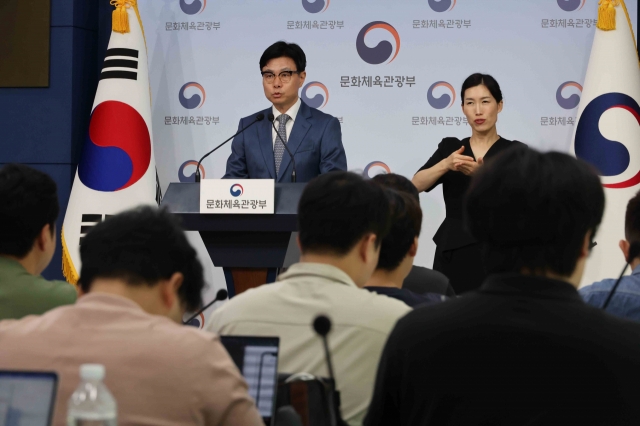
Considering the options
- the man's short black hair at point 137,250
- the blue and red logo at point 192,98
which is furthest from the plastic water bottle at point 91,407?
the blue and red logo at point 192,98

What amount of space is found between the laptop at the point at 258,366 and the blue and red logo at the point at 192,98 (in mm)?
4374

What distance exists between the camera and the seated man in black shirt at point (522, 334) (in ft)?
3.75

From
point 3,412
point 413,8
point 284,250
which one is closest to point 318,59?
point 413,8

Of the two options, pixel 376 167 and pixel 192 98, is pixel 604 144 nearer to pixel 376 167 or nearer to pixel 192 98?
pixel 376 167

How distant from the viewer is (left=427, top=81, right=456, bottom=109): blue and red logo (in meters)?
5.41

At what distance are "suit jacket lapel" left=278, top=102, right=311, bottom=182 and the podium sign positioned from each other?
1.84 feet

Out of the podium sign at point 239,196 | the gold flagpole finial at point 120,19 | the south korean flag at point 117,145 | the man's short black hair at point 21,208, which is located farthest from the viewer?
the gold flagpole finial at point 120,19

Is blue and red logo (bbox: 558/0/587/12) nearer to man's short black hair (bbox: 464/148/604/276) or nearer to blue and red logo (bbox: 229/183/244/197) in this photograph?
blue and red logo (bbox: 229/183/244/197)

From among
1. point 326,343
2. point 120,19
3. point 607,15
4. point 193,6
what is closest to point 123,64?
point 120,19

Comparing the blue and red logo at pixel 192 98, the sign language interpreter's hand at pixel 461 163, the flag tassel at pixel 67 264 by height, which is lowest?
the flag tassel at pixel 67 264

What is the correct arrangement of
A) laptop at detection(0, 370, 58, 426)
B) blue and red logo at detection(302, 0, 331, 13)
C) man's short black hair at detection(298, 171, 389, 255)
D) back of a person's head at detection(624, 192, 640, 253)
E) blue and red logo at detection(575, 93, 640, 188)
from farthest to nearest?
blue and red logo at detection(302, 0, 331, 13) < blue and red logo at detection(575, 93, 640, 188) < back of a person's head at detection(624, 192, 640, 253) < man's short black hair at detection(298, 171, 389, 255) < laptop at detection(0, 370, 58, 426)

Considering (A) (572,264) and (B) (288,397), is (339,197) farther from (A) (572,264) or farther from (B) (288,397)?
(A) (572,264)

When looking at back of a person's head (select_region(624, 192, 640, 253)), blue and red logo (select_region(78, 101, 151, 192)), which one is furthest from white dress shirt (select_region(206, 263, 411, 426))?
blue and red logo (select_region(78, 101, 151, 192))

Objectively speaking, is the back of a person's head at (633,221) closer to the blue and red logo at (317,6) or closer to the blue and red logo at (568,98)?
the blue and red logo at (568,98)
